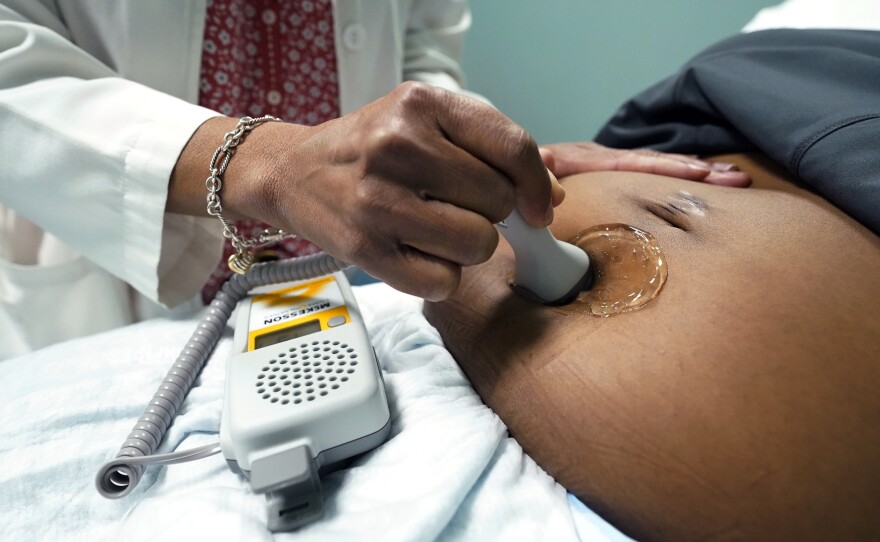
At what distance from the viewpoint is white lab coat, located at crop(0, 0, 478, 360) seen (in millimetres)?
584

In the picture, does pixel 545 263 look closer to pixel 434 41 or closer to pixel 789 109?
pixel 789 109

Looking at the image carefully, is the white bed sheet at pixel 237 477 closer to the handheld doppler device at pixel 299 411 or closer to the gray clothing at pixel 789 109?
the handheld doppler device at pixel 299 411

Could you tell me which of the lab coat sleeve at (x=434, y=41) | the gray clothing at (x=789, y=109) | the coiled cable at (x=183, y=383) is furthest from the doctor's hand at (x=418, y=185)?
the lab coat sleeve at (x=434, y=41)

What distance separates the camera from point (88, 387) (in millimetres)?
517

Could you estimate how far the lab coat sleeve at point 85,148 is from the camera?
58cm

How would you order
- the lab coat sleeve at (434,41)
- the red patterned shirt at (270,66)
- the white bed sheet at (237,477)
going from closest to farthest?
the white bed sheet at (237,477) < the red patterned shirt at (270,66) < the lab coat sleeve at (434,41)

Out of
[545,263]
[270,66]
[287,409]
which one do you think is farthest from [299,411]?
[270,66]

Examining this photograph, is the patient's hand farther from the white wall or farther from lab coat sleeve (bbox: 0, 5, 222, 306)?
the white wall

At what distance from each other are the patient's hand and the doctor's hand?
21cm

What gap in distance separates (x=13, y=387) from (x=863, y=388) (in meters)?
0.79

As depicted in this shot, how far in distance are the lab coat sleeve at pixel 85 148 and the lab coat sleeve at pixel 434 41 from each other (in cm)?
63

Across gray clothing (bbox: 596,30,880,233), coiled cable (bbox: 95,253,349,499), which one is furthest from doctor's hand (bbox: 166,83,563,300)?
gray clothing (bbox: 596,30,880,233)

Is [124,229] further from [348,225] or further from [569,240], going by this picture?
[569,240]

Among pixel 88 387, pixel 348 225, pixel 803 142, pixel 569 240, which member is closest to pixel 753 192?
pixel 803 142
